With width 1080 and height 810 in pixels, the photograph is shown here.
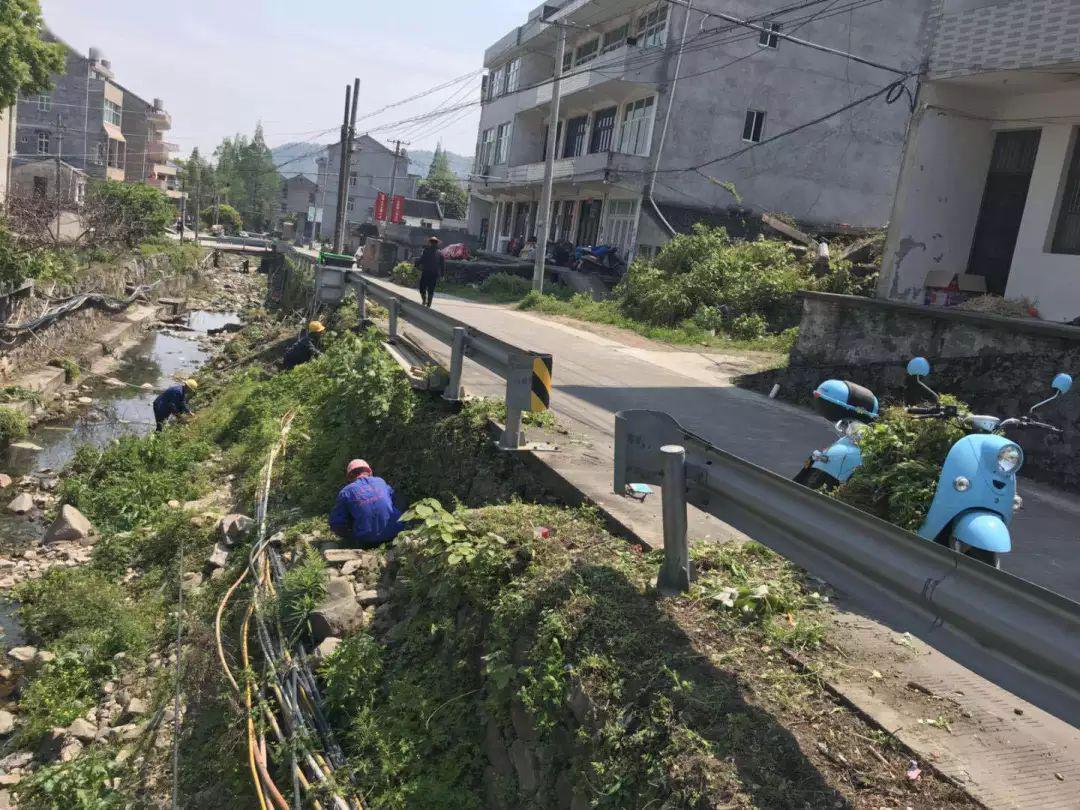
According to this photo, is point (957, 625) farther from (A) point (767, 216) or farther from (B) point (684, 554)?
(A) point (767, 216)

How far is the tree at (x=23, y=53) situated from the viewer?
62.2ft

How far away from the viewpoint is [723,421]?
9.88m

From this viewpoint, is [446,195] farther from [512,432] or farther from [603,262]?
[512,432]

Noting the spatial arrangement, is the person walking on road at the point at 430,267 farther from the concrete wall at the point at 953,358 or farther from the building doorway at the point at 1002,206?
the building doorway at the point at 1002,206

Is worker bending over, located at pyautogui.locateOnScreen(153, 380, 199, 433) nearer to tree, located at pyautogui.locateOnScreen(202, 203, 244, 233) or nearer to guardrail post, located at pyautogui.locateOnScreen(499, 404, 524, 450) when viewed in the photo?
guardrail post, located at pyautogui.locateOnScreen(499, 404, 524, 450)

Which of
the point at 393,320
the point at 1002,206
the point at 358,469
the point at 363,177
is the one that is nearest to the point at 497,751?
the point at 358,469

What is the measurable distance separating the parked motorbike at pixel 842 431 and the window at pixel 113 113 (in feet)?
236

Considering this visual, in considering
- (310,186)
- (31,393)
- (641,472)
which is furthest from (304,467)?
(310,186)

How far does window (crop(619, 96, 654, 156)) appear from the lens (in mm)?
27766

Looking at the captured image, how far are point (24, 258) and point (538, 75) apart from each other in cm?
2752

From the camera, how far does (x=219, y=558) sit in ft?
26.2

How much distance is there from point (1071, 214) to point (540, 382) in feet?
30.0

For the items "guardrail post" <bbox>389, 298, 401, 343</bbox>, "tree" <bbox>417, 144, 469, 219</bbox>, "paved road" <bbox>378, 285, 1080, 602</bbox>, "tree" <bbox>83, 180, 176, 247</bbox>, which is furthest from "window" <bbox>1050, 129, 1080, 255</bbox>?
"tree" <bbox>417, 144, 469, 219</bbox>

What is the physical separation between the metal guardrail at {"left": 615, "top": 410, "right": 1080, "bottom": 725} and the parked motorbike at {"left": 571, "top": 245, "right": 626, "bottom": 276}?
2488cm
